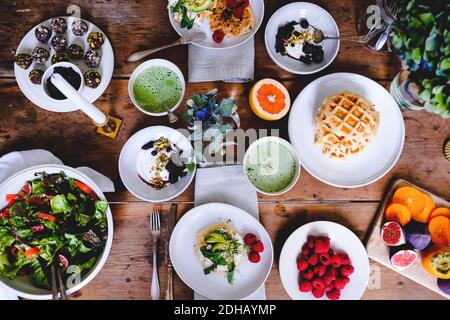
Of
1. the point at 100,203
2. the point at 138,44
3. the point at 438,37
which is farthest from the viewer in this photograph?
the point at 138,44

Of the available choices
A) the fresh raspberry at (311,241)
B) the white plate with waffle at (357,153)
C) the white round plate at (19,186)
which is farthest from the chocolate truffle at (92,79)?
the fresh raspberry at (311,241)

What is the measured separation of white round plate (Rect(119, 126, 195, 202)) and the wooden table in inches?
2.8

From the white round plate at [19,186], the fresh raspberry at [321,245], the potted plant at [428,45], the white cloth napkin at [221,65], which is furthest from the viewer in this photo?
the white cloth napkin at [221,65]

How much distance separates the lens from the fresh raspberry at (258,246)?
4.51 feet

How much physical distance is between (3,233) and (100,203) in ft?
1.14

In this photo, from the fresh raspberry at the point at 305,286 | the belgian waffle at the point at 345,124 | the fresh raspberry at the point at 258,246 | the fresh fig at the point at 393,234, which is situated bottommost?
the fresh raspberry at the point at 305,286

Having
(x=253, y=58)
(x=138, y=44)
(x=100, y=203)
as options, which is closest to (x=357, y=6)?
(x=253, y=58)

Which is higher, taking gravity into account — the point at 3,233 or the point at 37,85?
the point at 37,85

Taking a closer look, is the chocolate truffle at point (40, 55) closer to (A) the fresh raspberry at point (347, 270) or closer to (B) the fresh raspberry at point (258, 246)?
(B) the fresh raspberry at point (258, 246)

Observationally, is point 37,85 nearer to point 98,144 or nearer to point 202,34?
point 98,144

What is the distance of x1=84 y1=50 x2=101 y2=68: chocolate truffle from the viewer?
140 centimetres

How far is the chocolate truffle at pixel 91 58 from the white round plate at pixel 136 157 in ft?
1.00

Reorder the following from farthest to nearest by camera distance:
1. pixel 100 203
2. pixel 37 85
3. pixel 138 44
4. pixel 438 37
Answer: pixel 138 44 < pixel 37 85 < pixel 100 203 < pixel 438 37
